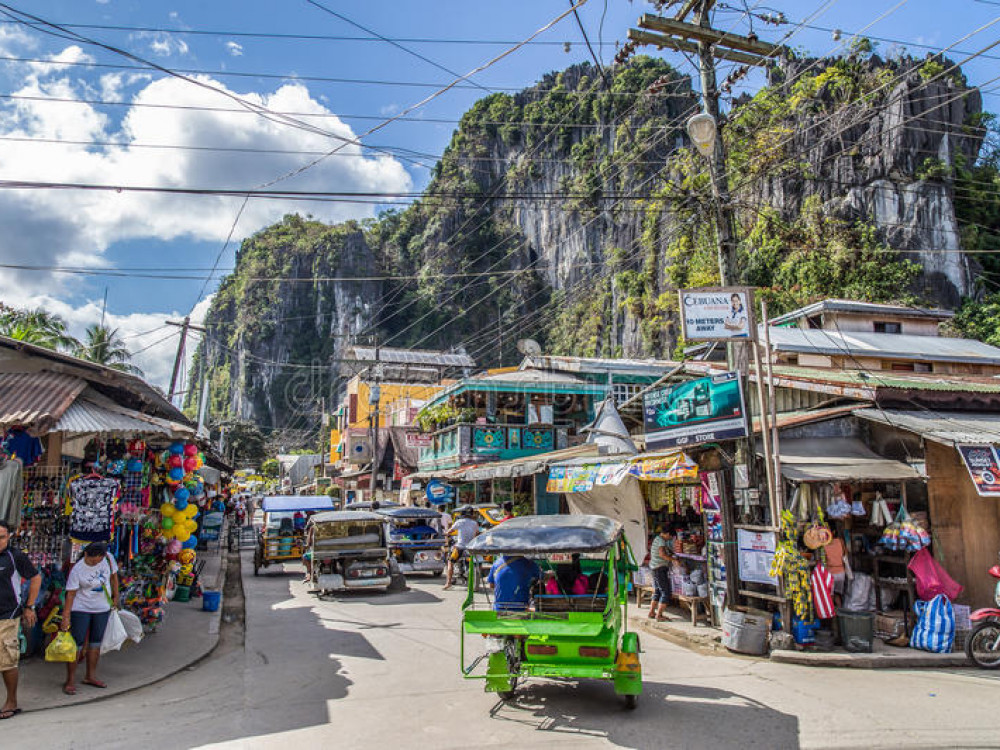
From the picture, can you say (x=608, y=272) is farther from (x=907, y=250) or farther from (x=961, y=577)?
(x=961, y=577)

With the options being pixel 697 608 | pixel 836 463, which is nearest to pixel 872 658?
pixel 836 463

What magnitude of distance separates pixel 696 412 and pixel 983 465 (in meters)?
3.89

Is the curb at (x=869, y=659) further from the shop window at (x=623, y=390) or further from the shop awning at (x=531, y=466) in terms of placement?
the shop window at (x=623, y=390)

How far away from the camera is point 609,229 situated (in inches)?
2817

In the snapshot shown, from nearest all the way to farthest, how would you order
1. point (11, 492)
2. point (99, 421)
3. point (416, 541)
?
point (11, 492) < point (99, 421) < point (416, 541)

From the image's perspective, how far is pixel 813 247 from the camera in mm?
38375

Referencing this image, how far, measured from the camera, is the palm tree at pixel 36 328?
1848 centimetres

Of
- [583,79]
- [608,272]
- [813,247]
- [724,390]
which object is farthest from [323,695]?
[583,79]

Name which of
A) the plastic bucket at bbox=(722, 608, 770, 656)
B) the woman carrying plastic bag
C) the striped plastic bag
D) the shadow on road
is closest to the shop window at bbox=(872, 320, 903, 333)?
the striped plastic bag

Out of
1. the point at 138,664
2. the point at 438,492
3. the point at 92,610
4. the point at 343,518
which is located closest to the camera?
the point at 92,610

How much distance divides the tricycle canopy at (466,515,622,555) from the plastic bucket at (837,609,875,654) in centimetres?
388

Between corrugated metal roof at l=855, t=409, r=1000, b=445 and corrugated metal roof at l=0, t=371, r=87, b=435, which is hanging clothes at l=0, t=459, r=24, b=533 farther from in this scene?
corrugated metal roof at l=855, t=409, r=1000, b=445

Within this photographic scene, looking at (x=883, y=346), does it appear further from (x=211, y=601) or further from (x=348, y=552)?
(x=211, y=601)

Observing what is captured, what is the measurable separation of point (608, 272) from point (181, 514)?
59802 mm
